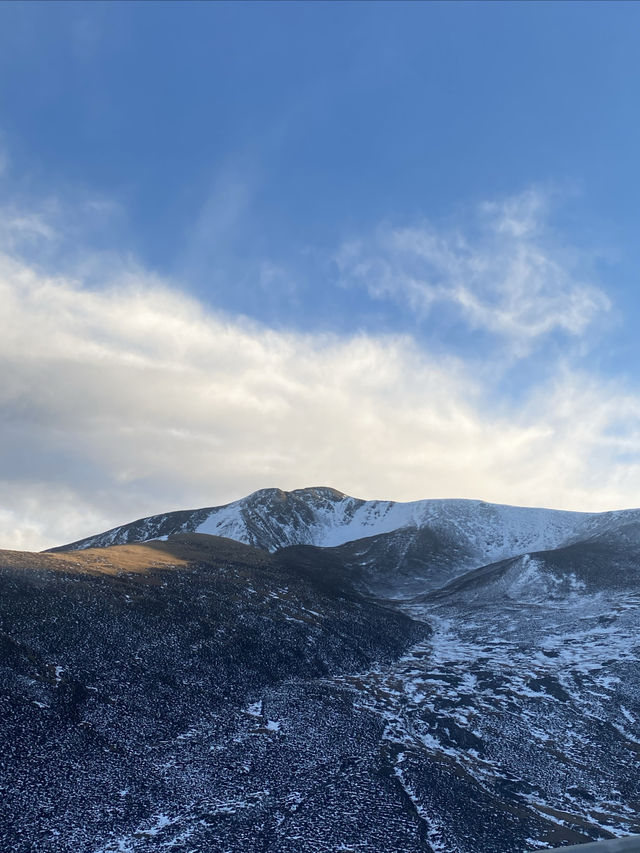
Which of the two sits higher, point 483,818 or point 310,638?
point 310,638

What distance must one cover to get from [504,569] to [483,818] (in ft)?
327

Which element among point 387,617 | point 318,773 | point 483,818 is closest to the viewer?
point 483,818

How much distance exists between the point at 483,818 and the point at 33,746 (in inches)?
1010

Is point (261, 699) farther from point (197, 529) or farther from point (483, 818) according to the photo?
point (197, 529)

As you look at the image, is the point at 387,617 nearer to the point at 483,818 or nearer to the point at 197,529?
the point at 483,818

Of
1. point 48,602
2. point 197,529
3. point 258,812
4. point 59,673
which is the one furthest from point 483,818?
point 197,529

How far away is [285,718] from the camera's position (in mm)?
41812

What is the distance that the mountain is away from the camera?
27.8 meters

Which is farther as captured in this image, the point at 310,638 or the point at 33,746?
the point at 310,638

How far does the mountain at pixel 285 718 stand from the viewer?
27797 millimetres

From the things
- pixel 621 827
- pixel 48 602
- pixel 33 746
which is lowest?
pixel 621 827

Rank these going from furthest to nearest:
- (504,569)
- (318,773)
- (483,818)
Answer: (504,569)
(318,773)
(483,818)

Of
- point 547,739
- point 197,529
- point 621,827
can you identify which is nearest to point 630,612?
point 547,739

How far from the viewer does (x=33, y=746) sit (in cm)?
3073
